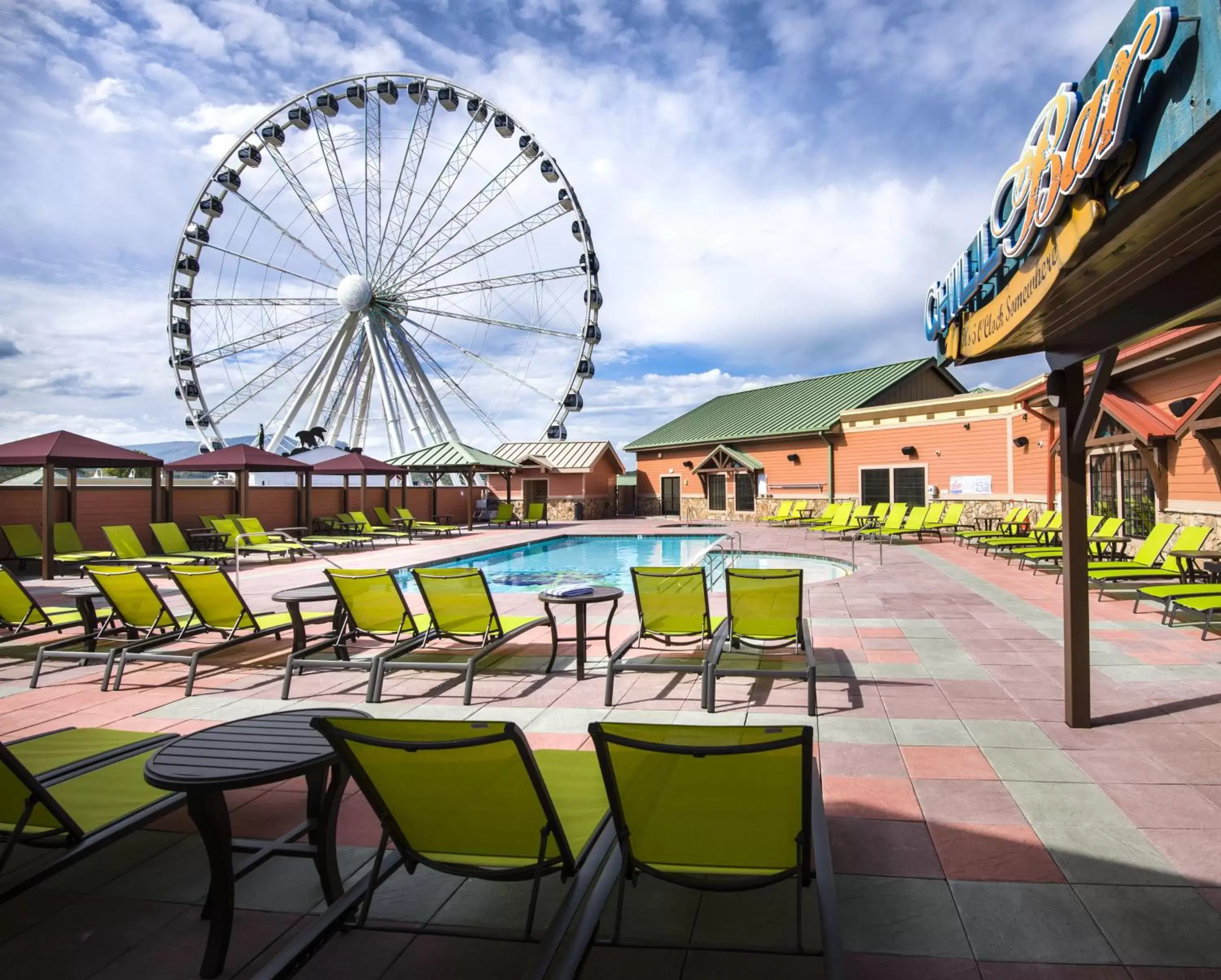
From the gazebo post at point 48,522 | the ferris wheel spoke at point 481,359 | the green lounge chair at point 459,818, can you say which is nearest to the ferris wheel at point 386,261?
the ferris wheel spoke at point 481,359

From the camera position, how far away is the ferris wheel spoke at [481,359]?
23.1m

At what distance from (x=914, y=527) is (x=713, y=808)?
50.4 feet

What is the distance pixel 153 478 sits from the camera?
13938mm

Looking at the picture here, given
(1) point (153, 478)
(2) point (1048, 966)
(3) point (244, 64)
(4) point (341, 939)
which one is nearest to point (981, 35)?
(2) point (1048, 966)

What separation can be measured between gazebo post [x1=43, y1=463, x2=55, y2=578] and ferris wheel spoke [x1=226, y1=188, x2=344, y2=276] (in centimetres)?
1326

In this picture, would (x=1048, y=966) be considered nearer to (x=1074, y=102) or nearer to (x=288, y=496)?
(x=1074, y=102)

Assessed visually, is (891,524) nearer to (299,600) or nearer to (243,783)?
(299,600)

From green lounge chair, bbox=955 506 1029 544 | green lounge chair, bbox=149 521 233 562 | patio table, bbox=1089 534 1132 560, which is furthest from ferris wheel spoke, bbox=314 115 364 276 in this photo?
patio table, bbox=1089 534 1132 560

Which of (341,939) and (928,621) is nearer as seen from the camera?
(341,939)

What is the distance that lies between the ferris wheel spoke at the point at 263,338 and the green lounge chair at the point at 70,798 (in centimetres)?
2208

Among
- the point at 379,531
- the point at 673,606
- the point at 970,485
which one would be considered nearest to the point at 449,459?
the point at 379,531

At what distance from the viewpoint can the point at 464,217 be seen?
74.2 feet

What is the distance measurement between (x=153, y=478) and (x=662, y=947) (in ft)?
49.6

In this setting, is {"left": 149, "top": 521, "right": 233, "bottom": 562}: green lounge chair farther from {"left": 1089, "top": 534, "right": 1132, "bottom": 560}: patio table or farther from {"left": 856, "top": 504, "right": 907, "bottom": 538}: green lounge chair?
{"left": 1089, "top": 534, "right": 1132, "bottom": 560}: patio table
